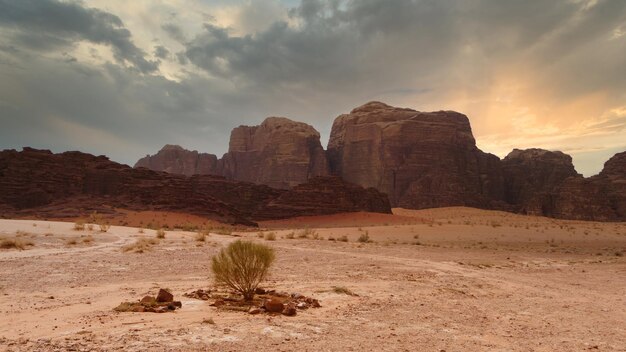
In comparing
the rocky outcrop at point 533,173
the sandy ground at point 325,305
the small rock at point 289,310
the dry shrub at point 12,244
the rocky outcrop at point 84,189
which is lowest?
the sandy ground at point 325,305

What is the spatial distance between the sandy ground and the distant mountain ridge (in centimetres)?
7655

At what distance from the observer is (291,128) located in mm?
109312

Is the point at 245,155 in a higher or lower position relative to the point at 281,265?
higher

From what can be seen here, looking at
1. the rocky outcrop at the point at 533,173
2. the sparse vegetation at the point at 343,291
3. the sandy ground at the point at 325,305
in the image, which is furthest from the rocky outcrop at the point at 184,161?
the sparse vegetation at the point at 343,291

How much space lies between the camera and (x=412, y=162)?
9675 centimetres

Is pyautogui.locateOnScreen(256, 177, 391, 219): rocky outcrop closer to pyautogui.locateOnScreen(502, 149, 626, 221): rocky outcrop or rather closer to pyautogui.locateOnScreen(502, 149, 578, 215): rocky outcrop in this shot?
pyautogui.locateOnScreen(502, 149, 626, 221): rocky outcrop

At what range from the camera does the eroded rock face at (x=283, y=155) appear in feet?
346

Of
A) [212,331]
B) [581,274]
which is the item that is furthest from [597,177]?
[212,331]

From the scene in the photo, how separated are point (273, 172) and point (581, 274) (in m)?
94.6

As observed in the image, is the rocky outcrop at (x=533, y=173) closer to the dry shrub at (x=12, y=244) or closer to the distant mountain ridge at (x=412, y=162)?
the distant mountain ridge at (x=412, y=162)

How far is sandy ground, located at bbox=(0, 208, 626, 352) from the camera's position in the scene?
5.51 meters

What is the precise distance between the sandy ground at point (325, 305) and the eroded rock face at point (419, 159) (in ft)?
248

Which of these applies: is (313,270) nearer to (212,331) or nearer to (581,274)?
(212,331)

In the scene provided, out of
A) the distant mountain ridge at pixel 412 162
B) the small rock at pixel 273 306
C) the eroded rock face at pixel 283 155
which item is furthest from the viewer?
the eroded rock face at pixel 283 155
